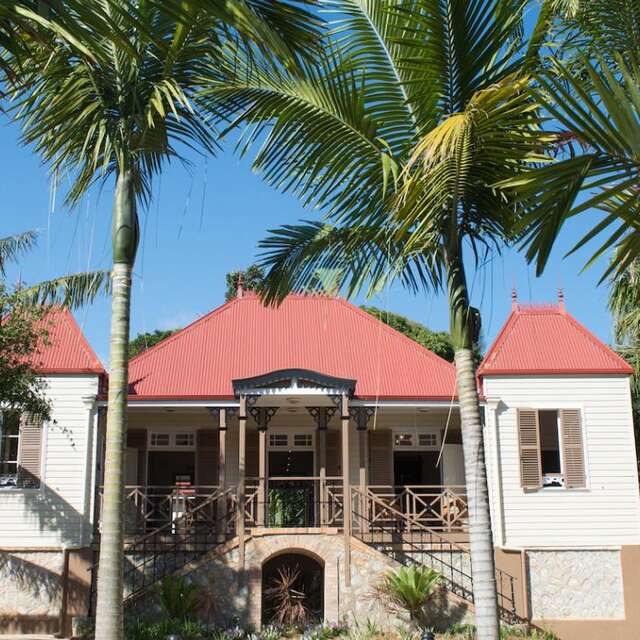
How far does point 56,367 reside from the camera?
18375mm

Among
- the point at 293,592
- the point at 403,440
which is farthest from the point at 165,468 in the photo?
the point at 293,592

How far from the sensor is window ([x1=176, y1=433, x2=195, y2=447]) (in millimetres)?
20922

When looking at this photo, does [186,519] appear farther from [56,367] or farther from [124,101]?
[124,101]

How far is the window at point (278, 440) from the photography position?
70.4ft

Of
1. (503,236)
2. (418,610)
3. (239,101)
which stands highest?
(239,101)

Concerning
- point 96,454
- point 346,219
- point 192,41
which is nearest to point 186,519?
point 96,454

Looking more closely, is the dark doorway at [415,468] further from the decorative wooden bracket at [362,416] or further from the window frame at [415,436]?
the decorative wooden bracket at [362,416]

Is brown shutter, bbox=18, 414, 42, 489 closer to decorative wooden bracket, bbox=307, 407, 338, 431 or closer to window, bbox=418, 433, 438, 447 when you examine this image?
decorative wooden bracket, bbox=307, 407, 338, 431

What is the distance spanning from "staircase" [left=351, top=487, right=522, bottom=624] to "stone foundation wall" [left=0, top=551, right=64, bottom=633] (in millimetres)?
6002

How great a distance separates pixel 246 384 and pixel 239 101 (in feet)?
34.8

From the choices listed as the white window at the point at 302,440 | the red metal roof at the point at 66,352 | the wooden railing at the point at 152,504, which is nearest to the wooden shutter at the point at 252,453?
the white window at the point at 302,440

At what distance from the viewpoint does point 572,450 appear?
18.6 metres

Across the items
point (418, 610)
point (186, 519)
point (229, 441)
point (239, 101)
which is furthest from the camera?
point (229, 441)

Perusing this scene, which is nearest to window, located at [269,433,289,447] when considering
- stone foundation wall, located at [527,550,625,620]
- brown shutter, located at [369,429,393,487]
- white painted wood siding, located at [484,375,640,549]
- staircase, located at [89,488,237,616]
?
brown shutter, located at [369,429,393,487]
